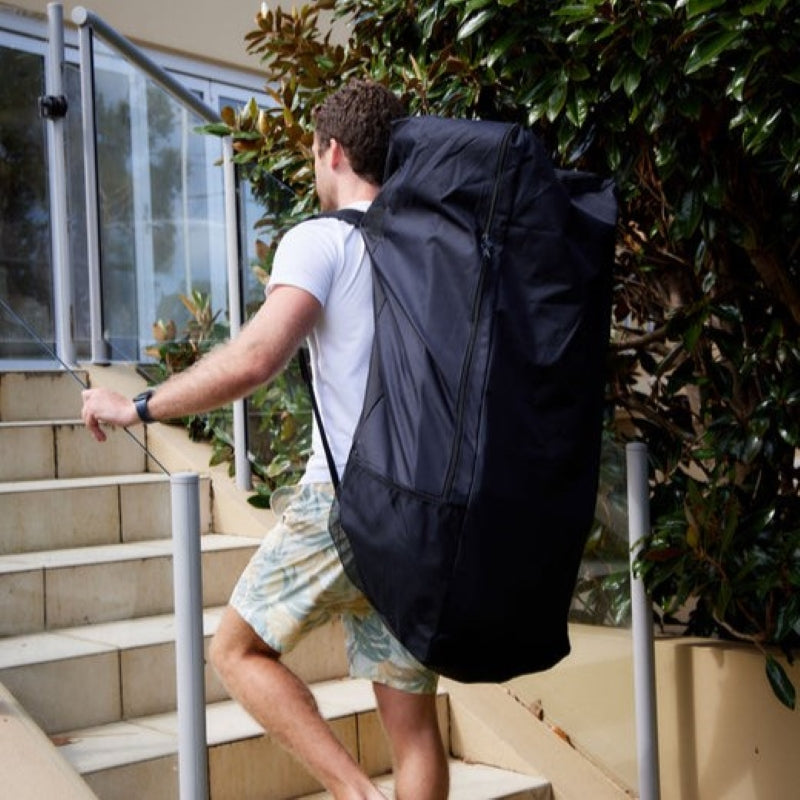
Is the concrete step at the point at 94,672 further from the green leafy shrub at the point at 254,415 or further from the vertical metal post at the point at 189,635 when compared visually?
the green leafy shrub at the point at 254,415

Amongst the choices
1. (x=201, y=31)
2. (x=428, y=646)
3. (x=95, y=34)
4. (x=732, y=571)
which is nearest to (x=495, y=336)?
(x=428, y=646)

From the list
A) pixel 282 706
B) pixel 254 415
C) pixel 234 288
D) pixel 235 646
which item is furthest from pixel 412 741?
pixel 234 288

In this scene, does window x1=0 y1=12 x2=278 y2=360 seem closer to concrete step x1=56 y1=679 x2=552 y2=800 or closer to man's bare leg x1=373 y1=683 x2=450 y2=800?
concrete step x1=56 y1=679 x2=552 y2=800

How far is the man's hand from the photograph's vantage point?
7.54ft

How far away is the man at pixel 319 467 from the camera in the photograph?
90.9 inches

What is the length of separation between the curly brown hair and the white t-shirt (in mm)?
211

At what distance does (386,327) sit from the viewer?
7.56 feet

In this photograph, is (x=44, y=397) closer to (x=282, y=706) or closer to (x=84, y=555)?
(x=84, y=555)

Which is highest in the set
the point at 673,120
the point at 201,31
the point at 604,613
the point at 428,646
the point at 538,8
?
the point at 201,31

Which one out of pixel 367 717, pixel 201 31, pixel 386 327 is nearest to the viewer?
pixel 386 327

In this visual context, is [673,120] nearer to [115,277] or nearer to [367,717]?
[367,717]

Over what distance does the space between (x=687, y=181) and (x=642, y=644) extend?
1.27 meters

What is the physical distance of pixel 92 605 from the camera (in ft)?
9.05

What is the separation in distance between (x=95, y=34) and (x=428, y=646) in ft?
12.1
